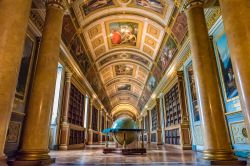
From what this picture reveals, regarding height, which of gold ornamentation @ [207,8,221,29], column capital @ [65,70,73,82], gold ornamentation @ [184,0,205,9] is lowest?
column capital @ [65,70,73,82]

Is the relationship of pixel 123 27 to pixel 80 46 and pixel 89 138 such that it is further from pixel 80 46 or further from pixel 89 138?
pixel 89 138

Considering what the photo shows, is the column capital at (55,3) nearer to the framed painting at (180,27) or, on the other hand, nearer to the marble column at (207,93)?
the marble column at (207,93)

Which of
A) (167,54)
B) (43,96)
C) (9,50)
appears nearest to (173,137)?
(167,54)

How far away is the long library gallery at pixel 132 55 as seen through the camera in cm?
334

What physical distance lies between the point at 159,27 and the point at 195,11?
6.55 metres

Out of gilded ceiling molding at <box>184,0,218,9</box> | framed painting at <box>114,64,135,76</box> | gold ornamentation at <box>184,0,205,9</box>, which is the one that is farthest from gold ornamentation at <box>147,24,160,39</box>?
framed painting at <box>114,64,135,76</box>

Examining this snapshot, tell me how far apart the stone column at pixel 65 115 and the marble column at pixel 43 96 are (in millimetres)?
5885

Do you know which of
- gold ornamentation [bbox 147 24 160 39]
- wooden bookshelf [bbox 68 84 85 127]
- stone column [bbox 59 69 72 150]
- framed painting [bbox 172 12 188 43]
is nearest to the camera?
framed painting [bbox 172 12 188 43]

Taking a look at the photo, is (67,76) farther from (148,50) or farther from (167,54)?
(148,50)

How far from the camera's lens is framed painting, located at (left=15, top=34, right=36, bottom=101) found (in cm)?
611

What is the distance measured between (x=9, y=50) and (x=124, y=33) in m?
11.5

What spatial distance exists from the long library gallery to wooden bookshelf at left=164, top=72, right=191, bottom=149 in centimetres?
7

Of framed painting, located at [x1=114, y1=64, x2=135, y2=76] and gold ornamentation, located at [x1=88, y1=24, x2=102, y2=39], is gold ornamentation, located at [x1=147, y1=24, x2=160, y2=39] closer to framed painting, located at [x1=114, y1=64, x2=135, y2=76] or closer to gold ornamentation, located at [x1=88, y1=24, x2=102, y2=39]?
gold ornamentation, located at [x1=88, y1=24, x2=102, y2=39]

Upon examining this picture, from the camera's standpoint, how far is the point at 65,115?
10.1 m
